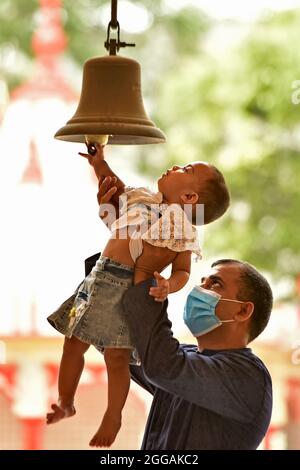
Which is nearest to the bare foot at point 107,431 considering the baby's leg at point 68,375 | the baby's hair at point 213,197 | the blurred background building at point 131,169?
the baby's leg at point 68,375

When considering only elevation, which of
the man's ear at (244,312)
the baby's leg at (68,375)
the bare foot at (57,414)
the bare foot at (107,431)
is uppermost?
the man's ear at (244,312)

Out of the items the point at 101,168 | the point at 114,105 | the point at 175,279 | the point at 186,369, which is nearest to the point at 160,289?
the point at 175,279

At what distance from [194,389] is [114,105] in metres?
0.63

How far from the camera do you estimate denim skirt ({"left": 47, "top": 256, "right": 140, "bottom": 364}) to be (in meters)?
2.20

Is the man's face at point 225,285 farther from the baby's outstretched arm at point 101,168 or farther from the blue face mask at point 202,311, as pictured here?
the baby's outstretched arm at point 101,168

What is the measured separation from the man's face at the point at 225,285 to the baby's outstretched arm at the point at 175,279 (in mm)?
116

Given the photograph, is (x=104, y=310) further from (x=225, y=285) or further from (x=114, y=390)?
(x=225, y=285)

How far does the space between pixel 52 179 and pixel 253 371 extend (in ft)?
16.5

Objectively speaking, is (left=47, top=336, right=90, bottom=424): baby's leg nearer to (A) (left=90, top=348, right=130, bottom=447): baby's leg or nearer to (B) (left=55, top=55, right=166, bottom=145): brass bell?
(A) (left=90, top=348, right=130, bottom=447): baby's leg

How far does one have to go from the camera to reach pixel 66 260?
687 cm

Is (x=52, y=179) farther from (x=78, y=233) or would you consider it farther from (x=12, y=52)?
(x=12, y=52)

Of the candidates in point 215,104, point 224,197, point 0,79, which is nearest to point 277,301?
point 215,104

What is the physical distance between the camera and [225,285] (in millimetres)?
2307

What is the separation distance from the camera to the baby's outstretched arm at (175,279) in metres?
2.10
